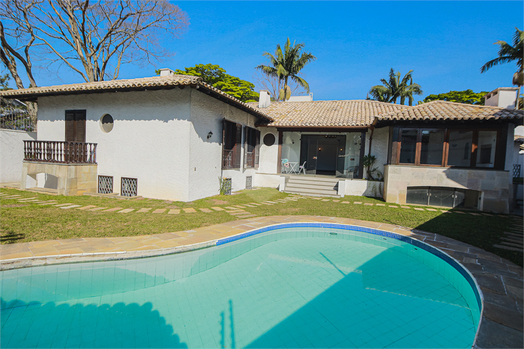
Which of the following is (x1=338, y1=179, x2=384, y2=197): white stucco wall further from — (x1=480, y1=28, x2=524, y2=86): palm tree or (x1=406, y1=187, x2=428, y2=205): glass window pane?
(x1=480, y1=28, x2=524, y2=86): palm tree

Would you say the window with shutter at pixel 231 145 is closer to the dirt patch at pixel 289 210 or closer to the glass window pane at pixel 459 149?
the dirt patch at pixel 289 210

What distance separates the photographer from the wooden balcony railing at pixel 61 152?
9.70m

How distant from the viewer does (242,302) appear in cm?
354

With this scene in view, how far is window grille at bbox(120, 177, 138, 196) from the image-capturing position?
9.79 m

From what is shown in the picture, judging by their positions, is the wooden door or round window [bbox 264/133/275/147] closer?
the wooden door

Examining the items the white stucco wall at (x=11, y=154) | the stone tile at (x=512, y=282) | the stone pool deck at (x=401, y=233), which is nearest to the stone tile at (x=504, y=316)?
the stone pool deck at (x=401, y=233)

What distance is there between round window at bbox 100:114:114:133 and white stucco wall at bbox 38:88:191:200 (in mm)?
157

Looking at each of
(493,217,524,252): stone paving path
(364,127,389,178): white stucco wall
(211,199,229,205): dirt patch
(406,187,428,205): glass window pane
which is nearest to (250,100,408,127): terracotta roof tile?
(364,127,389,178): white stucco wall

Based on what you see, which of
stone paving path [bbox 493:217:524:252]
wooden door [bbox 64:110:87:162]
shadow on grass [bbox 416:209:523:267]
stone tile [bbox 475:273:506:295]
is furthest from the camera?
wooden door [bbox 64:110:87:162]

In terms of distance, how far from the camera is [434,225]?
24.1ft

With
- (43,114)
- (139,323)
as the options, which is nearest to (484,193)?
(139,323)

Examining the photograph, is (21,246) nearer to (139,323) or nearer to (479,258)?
(139,323)

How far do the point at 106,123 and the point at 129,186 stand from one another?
9.25 ft

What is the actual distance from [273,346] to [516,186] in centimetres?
1431
